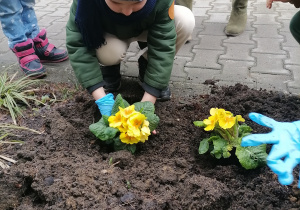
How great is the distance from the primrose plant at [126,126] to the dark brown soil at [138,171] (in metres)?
0.08

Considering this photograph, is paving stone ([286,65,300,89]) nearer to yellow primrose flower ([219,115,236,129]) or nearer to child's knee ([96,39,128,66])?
yellow primrose flower ([219,115,236,129])

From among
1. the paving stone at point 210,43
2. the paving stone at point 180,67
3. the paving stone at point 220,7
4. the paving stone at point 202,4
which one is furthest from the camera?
the paving stone at point 202,4

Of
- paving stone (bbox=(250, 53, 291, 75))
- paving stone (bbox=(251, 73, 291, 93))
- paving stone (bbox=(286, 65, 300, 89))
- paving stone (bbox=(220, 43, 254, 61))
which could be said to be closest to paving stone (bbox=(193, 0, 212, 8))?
paving stone (bbox=(220, 43, 254, 61))

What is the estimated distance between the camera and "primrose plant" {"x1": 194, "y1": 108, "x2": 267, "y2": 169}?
160 centimetres

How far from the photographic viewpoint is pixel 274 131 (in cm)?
132

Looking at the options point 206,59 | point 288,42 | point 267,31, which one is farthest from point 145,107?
point 267,31

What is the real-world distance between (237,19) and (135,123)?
8.14 ft

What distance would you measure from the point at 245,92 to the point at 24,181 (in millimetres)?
1522

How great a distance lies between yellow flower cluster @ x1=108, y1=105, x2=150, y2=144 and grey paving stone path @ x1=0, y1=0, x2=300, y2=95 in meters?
0.87

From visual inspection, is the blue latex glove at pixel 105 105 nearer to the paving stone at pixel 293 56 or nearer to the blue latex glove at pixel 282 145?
the blue latex glove at pixel 282 145

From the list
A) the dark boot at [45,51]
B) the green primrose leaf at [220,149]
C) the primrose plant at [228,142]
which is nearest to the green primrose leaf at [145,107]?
the primrose plant at [228,142]

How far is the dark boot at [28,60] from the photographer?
9.14 feet

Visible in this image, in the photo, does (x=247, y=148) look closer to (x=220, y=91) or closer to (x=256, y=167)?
(x=256, y=167)

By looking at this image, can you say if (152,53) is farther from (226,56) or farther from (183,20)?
(226,56)
